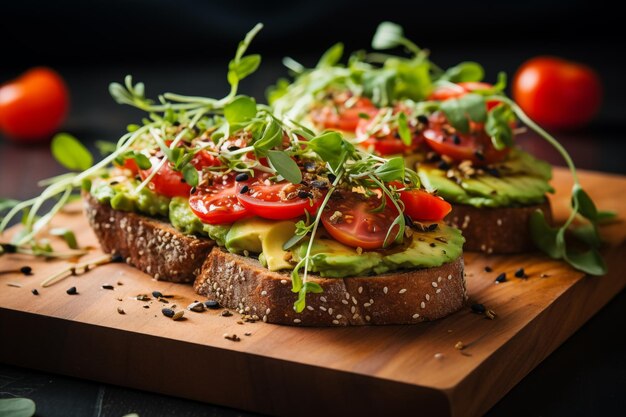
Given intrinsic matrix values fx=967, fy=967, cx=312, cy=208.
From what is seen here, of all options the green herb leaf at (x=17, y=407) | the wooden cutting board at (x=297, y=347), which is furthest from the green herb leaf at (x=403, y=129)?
the green herb leaf at (x=17, y=407)

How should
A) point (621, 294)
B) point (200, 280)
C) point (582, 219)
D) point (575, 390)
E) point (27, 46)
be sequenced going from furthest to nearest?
point (27, 46), point (582, 219), point (621, 294), point (200, 280), point (575, 390)

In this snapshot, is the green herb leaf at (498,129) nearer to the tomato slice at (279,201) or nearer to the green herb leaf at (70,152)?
the tomato slice at (279,201)

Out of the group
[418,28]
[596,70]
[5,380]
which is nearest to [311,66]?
[418,28]

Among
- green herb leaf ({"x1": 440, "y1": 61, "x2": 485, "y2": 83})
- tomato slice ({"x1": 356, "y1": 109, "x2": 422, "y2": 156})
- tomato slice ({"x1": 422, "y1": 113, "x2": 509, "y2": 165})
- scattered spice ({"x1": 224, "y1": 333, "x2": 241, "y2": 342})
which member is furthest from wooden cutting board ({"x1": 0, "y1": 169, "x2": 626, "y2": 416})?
green herb leaf ({"x1": 440, "y1": 61, "x2": 485, "y2": 83})

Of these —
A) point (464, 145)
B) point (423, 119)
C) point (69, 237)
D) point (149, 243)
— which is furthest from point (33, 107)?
point (464, 145)

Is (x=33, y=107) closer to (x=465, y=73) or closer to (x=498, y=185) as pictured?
(x=465, y=73)

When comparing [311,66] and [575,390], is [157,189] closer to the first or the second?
[575,390]

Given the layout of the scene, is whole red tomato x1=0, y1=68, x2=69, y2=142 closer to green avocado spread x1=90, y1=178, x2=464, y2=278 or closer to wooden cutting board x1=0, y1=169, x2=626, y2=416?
wooden cutting board x1=0, y1=169, x2=626, y2=416
